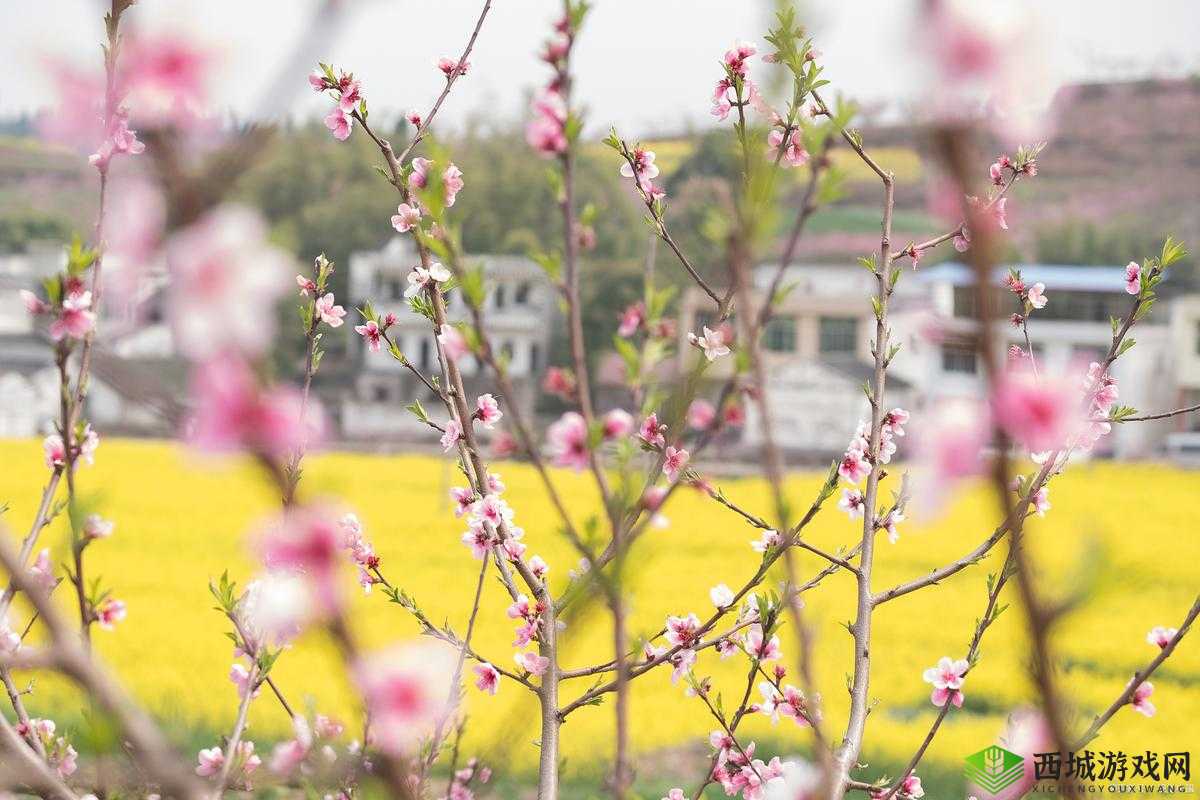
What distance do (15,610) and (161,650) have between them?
6531 mm

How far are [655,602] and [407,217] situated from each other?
9.89 metres

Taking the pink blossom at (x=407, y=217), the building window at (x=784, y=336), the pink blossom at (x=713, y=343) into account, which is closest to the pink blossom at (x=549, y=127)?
the pink blossom at (x=713, y=343)

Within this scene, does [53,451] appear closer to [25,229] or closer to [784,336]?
[784,336]

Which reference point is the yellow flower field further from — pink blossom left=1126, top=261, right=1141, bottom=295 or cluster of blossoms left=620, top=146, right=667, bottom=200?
pink blossom left=1126, top=261, right=1141, bottom=295

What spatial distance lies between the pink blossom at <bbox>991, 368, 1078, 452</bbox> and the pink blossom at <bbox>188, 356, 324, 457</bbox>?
0.31 metres

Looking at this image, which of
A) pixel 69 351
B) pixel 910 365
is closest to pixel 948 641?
pixel 69 351

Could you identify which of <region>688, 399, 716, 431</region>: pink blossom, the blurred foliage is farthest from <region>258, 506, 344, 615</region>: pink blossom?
the blurred foliage

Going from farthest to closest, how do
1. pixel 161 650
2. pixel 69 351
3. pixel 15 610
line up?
1. pixel 161 650
2. pixel 15 610
3. pixel 69 351

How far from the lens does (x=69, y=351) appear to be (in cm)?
98

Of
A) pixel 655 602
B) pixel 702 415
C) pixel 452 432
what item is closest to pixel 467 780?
pixel 452 432

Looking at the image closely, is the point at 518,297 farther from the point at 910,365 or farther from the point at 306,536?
the point at 306,536

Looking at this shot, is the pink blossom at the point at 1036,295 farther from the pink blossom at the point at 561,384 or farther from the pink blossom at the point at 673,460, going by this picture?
the pink blossom at the point at 561,384

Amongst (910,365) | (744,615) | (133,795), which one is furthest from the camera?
(910,365)

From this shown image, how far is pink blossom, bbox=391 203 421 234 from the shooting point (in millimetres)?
1559
